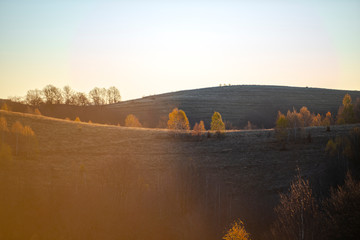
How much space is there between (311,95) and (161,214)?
11030 cm

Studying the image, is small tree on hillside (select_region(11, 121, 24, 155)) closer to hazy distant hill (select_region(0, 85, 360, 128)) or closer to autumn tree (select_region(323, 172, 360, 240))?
hazy distant hill (select_region(0, 85, 360, 128))

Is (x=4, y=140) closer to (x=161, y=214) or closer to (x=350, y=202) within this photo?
(x=161, y=214)

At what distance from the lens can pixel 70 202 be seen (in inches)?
1405

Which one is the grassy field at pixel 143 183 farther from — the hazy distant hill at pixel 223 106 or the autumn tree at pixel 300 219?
the hazy distant hill at pixel 223 106

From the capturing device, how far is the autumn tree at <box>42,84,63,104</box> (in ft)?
292

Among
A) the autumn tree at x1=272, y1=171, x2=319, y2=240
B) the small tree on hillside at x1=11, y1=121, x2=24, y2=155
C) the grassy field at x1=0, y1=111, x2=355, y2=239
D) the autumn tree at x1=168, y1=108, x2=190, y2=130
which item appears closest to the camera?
the autumn tree at x1=272, y1=171, x2=319, y2=240

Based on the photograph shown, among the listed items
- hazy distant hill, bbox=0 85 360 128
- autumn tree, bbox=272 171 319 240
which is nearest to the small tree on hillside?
hazy distant hill, bbox=0 85 360 128

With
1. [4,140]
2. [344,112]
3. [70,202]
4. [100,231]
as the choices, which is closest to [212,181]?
[100,231]

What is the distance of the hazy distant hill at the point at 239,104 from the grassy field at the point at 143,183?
44243 millimetres

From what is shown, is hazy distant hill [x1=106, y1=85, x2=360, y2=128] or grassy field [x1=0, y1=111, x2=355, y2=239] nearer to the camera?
grassy field [x1=0, y1=111, x2=355, y2=239]

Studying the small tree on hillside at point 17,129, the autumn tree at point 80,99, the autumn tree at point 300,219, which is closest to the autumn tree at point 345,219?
the autumn tree at point 300,219

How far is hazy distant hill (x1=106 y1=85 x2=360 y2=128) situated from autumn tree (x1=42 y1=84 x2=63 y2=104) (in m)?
20.1

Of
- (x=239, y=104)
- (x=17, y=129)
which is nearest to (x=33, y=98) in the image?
(x=17, y=129)

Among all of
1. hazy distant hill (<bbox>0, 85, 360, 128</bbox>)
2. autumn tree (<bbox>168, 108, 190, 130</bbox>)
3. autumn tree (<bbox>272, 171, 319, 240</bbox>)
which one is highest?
hazy distant hill (<bbox>0, 85, 360, 128</bbox>)
